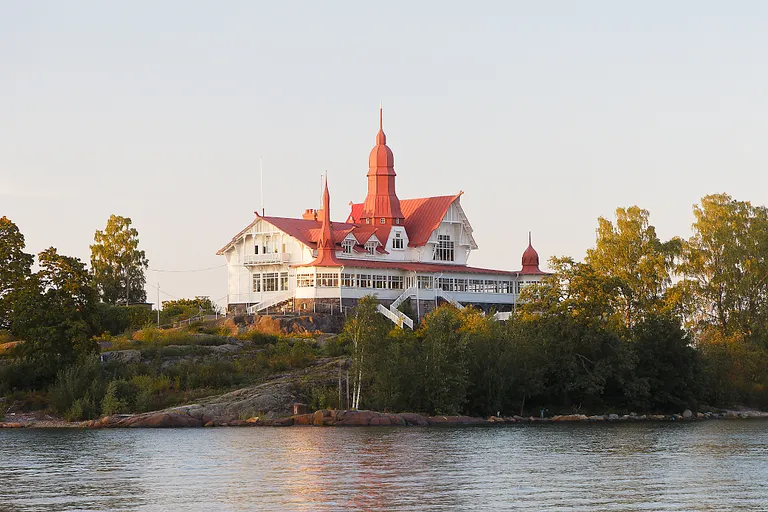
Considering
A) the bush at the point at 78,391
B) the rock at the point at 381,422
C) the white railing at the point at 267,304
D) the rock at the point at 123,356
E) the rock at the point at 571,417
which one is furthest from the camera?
the white railing at the point at 267,304

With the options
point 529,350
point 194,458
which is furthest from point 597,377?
point 194,458

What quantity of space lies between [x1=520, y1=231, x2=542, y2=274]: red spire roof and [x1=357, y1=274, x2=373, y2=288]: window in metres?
14.5

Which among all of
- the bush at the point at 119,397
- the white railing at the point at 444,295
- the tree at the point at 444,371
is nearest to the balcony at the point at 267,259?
the white railing at the point at 444,295

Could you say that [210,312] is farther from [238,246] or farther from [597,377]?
[597,377]

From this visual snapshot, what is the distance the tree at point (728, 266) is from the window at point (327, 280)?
2336 centimetres

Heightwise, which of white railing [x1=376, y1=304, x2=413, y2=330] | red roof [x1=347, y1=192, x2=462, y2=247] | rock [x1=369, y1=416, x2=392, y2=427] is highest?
red roof [x1=347, y1=192, x2=462, y2=247]

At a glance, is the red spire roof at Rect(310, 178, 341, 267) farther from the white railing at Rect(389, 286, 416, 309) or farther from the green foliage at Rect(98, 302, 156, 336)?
the green foliage at Rect(98, 302, 156, 336)

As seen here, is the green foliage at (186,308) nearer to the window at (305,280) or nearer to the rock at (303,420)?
the window at (305,280)

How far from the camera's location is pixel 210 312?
9112 cm

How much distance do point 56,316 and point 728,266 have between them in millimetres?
44563

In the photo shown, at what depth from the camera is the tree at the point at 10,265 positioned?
66312 millimetres

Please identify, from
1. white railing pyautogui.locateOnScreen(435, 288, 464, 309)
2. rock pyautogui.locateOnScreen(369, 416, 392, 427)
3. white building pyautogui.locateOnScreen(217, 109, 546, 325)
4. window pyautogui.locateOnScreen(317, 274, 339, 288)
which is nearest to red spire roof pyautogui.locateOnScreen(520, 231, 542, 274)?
white building pyautogui.locateOnScreen(217, 109, 546, 325)

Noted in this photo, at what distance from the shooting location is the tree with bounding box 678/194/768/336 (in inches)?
3290

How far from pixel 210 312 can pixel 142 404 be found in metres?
28.2
